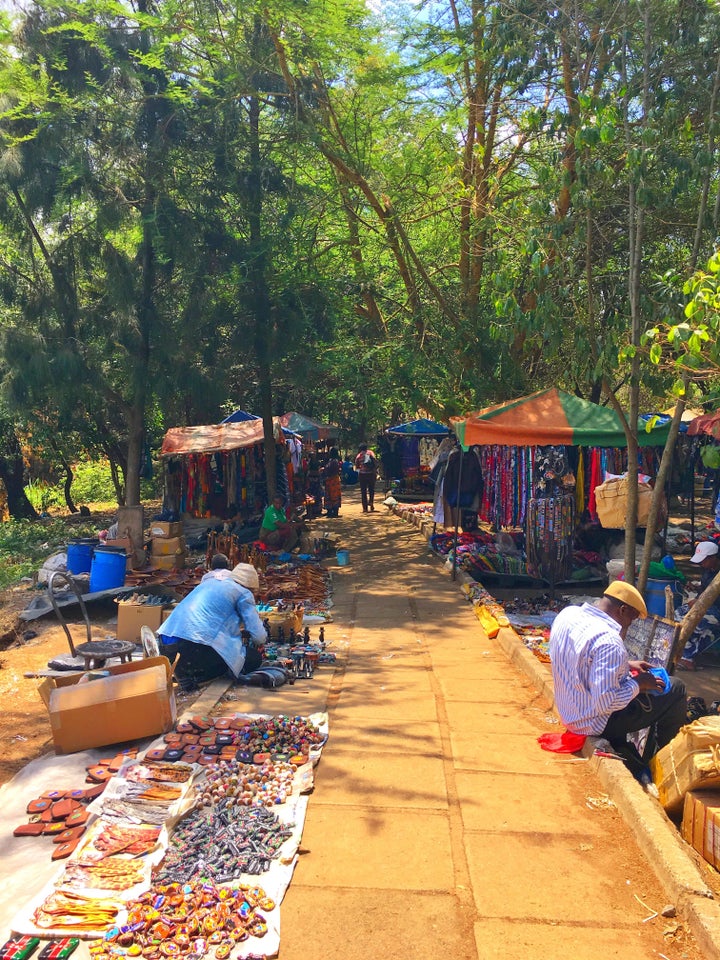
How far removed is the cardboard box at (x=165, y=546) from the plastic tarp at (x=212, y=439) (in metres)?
1.50

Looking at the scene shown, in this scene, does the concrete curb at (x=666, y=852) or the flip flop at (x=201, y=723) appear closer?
the concrete curb at (x=666, y=852)

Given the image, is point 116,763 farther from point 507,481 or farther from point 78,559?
point 507,481

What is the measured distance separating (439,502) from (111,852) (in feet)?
27.0

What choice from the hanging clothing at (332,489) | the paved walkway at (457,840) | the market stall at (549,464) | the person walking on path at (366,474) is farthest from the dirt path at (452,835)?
the person walking on path at (366,474)

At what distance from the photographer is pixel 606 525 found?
29.3ft

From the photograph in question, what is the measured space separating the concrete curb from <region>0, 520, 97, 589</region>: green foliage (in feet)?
32.6

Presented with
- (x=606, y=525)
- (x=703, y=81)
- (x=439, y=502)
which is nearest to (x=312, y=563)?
(x=439, y=502)

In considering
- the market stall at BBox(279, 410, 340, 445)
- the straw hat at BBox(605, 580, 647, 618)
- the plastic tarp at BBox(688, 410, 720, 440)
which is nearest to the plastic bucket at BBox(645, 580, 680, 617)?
the plastic tarp at BBox(688, 410, 720, 440)

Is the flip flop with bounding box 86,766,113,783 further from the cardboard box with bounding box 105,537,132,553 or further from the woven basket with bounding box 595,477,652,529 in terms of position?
the cardboard box with bounding box 105,537,132,553

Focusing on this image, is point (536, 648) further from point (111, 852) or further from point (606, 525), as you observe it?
point (111, 852)

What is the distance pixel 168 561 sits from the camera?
1184 cm

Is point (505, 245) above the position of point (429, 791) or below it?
above

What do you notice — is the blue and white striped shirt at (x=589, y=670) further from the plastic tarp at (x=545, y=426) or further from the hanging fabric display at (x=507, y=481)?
the hanging fabric display at (x=507, y=481)

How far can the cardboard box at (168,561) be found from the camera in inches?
465
